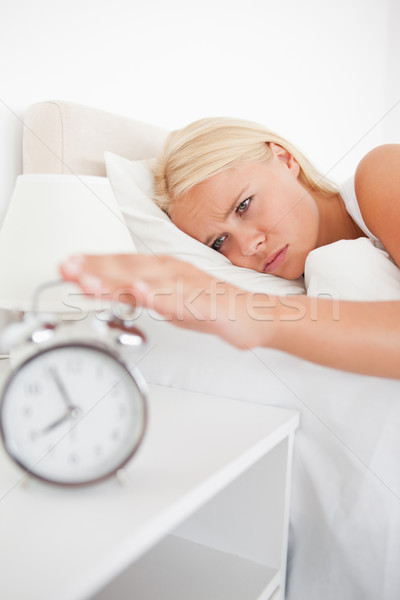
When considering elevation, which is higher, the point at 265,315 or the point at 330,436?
the point at 265,315

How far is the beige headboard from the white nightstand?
1.87ft

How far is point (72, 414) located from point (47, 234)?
29 centimetres

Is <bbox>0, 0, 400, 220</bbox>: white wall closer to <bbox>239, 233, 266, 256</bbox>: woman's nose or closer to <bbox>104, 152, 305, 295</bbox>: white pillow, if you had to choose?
Answer: <bbox>104, 152, 305, 295</bbox>: white pillow

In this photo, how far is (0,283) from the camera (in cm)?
67

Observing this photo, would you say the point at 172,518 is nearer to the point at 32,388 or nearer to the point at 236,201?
the point at 32,388

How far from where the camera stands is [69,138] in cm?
109

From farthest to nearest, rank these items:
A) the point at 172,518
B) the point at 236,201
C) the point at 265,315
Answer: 1. the point at 236,201
2. the point at 265,315
3. the point at 172,518

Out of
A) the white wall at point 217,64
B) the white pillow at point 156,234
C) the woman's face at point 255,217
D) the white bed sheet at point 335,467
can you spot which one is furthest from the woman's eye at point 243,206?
the white wall at point 217,64

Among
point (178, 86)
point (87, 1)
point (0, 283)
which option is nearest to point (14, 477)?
point (0, 283)

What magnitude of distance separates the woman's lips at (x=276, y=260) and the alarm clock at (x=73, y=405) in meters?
0.67

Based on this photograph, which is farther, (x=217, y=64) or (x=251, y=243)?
(x=217, y=64)

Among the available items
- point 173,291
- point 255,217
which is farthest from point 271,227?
point 173,291

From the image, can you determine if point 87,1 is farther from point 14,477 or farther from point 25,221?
point 14,477

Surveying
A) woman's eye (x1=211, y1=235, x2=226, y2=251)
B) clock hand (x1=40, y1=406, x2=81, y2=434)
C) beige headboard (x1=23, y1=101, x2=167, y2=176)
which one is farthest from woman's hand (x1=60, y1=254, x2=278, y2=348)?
beige headboard (x1=23, y1=101, x2=167, y2=176)
